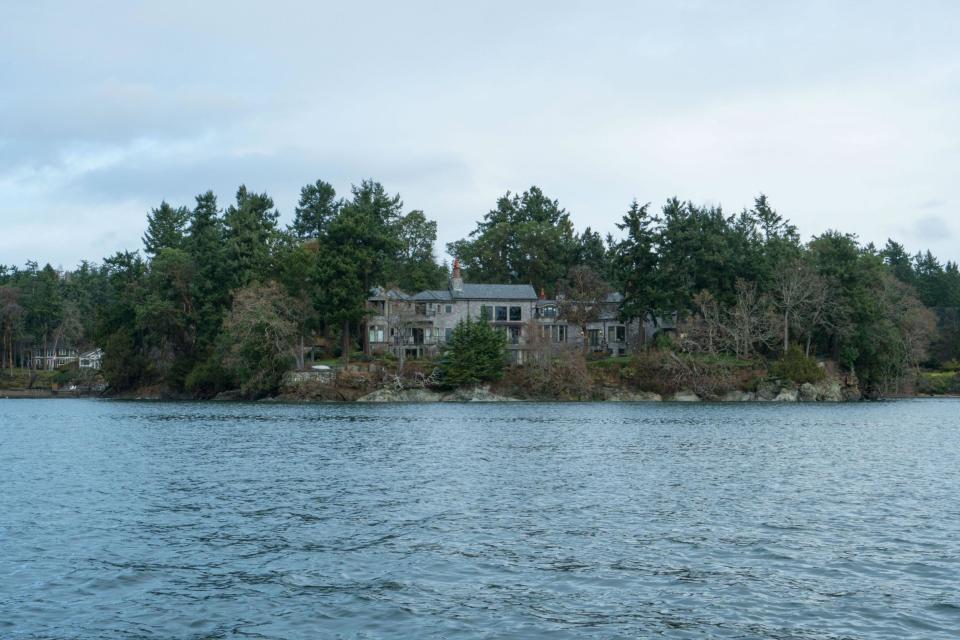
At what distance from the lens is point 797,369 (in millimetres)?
88062

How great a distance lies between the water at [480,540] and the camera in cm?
1445

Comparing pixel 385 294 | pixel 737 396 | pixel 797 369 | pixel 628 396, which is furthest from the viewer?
pixel 385 294

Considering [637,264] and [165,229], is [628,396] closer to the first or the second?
[637,264]

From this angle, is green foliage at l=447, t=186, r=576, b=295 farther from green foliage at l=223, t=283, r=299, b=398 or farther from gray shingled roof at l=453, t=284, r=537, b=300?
green foliage at l=223, t=283, r=299, b=398

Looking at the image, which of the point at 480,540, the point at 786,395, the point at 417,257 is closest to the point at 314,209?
the point at 417,257

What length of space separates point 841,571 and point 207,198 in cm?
10427

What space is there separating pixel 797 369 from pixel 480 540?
75604mm

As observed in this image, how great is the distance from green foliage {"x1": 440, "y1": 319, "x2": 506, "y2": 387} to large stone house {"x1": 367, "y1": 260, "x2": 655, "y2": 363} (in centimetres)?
1070

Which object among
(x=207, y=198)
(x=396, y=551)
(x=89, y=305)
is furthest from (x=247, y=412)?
(x=89, y=305)

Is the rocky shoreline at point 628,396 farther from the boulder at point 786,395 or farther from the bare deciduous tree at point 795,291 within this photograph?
the bare deciduous tree at point 795,291

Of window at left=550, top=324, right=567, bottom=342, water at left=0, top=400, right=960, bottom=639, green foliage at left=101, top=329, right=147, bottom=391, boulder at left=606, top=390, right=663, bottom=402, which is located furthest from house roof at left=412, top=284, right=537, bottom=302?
water at left=0, top=400, right=960, bottom=639

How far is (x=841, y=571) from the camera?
17.4 metres

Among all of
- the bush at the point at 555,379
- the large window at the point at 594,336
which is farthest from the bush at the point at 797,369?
the large window at the point at 594,336

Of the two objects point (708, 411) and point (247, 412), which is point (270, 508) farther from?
point (708, 411)
